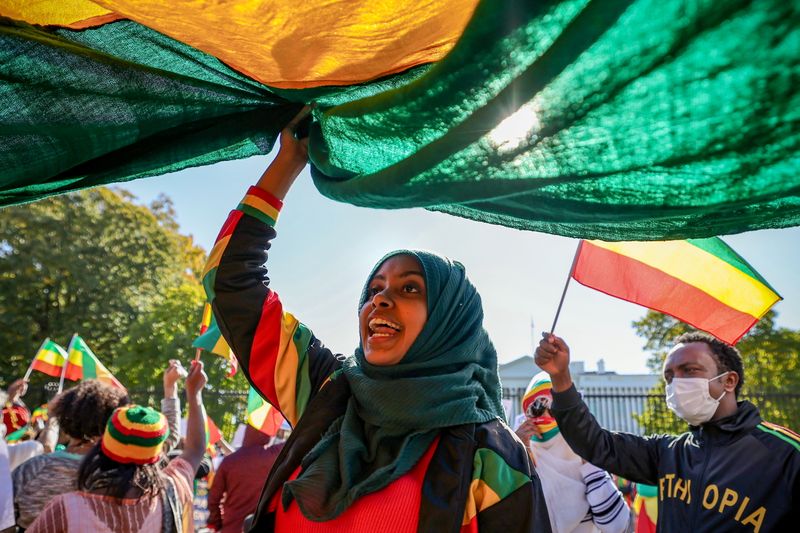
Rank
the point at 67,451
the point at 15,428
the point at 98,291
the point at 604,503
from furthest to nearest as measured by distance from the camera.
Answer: the point at 98,291, the point at 15,428, the point at 604,503, the point at 67,451

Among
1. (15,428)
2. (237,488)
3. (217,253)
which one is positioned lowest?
(237,488)

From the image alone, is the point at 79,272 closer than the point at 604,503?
No

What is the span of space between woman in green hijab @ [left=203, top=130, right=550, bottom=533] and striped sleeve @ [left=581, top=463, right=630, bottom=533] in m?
2.47

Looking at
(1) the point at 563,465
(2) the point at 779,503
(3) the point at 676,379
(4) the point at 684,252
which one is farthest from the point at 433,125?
(1) the point at 563,465

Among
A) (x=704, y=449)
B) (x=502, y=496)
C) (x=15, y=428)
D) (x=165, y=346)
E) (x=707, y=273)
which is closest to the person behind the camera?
(x=502, y=496)

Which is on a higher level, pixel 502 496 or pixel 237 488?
pixel 237 488

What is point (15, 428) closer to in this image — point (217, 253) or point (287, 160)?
point (217, 253)

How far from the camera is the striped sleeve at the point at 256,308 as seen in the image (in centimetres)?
198

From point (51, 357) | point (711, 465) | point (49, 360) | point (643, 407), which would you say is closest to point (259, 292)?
point (711, 465)

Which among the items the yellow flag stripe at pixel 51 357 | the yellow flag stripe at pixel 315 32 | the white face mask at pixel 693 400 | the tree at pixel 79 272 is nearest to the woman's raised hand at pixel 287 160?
the yellow flag stripe at pixel 315 32

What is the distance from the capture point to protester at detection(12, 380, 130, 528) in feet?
10.3

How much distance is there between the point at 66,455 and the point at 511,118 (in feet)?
10.1

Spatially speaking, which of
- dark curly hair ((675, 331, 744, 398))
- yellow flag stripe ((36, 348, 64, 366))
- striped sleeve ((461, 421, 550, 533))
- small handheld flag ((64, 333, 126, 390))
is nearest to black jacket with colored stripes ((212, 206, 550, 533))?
striped sleeve ((461, 421, 550, 533))

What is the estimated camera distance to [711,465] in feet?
9.66
